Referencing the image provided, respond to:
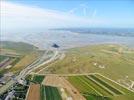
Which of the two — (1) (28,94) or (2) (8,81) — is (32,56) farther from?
(1) (28,94)

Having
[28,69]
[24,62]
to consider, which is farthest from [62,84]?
[24,62]

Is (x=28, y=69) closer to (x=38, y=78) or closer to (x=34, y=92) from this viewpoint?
(x=38, y=78)

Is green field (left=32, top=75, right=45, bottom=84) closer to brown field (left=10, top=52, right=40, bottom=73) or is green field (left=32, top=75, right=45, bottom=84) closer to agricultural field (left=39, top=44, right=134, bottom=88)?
agricultural field (left=39, top=44, right=134, bottom=88)

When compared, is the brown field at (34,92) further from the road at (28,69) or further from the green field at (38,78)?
the road at (28,69)

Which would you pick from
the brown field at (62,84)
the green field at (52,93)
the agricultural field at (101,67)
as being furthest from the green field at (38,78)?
the green field at (52,93)

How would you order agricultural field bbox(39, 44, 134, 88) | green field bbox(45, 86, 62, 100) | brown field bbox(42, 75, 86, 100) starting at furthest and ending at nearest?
agricultural field bbox(39, 44, 134, 88) < brown field bbox(42, 75, 86, 100) < green field bbox(45, 86, 62, 100)

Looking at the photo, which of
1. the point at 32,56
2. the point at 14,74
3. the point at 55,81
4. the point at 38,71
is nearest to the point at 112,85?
the point at 55,81

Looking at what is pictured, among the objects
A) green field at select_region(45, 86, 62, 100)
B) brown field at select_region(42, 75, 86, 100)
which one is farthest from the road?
green field at select_region(45, 86, 62, 100)
